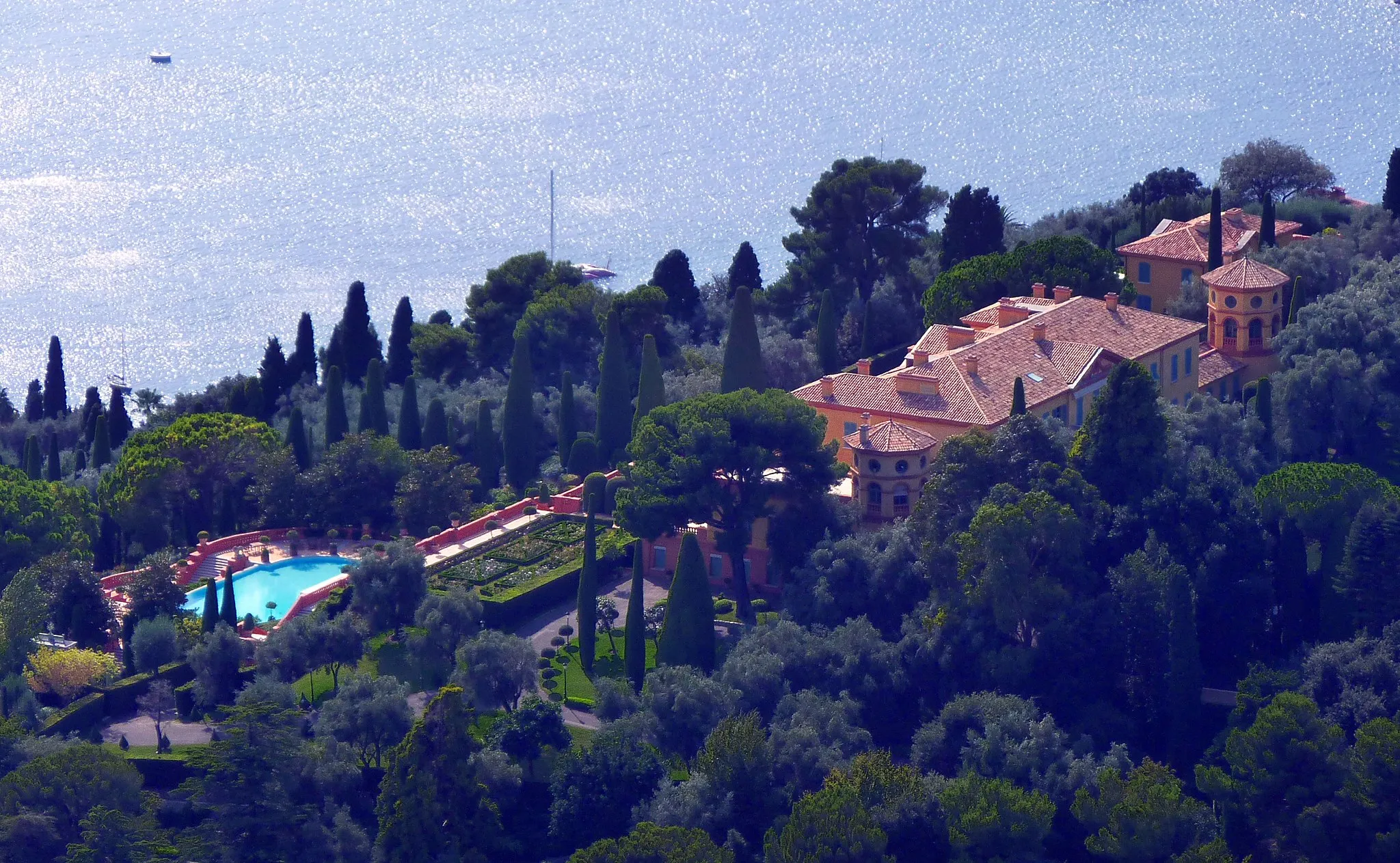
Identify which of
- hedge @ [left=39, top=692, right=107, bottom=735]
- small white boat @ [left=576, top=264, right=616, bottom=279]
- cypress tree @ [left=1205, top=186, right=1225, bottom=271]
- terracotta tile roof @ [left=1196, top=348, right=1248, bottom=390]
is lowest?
hedge @ [left=39, top=692, right=107, bottom=735]

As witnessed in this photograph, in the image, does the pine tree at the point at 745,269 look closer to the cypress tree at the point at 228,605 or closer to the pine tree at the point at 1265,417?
the pine tree at the point at 1265,417

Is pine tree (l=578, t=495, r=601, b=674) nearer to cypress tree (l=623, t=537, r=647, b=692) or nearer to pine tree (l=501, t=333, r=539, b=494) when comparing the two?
cypress tree (l=623, t=537, r=647, b=692)

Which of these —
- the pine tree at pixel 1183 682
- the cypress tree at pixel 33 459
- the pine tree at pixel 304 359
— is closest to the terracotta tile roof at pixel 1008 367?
the pine tree at pixel 1183 682

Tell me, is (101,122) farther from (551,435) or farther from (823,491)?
(823,491)

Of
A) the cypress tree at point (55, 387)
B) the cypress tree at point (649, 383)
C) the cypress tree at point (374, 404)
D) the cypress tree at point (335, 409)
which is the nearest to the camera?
the cypress tree at point (649, 383)

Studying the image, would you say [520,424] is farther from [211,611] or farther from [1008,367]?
[1008,367]

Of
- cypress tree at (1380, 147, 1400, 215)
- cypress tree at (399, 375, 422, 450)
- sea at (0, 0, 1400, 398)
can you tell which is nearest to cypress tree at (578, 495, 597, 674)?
cypress tree at (399, 375, 422, 450)
